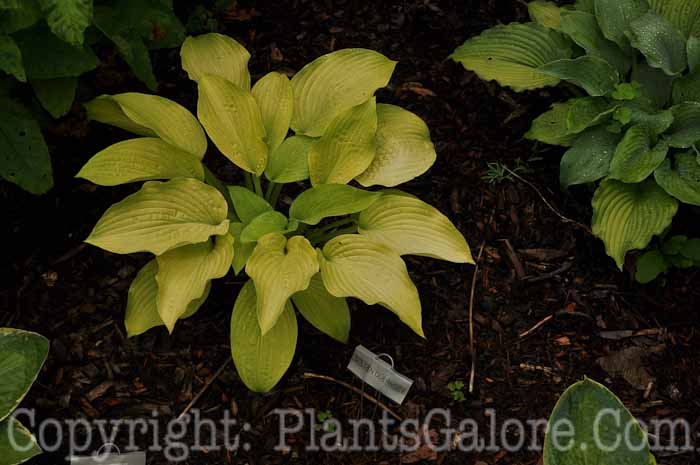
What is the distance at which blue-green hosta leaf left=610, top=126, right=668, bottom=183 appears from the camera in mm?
2363

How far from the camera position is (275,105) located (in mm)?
2324

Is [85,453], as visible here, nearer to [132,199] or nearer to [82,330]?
[82,330]

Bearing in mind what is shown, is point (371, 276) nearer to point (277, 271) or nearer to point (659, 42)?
point (277, 271)

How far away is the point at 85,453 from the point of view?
7.38ft

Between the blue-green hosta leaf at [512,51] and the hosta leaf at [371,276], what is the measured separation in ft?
2.72

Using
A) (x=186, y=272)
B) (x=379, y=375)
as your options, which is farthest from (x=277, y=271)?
(x=379, y=375)

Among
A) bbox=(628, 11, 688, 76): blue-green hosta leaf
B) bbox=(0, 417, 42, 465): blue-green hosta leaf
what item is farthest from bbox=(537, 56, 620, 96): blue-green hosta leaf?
bbox=(0, 417, 42, 465): blue-green hosta leaf

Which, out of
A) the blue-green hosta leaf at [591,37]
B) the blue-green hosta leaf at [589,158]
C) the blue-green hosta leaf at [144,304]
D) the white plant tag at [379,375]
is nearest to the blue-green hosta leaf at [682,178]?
the blue-green hosta leaf at [589,158]

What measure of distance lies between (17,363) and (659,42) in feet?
6.96

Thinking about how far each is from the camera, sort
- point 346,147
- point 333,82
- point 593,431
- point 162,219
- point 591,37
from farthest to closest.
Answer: point 591,37 < point 333,82 < point 346,147 < point 162,219 < point 593,431

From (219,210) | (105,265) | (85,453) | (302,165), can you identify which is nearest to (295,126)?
(302,165)

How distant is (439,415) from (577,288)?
0.62 metres

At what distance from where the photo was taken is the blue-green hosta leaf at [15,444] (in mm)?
1986

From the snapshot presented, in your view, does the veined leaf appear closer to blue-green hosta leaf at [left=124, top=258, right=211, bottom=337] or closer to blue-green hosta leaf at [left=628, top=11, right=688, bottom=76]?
blue-green hosta leaf at [left=124, top=258, right=211, bottom=337]
